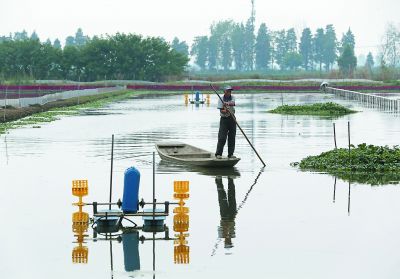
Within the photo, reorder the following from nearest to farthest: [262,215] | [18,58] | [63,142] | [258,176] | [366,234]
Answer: [366,234] < [262,215] < [258,176] < [63,142] < [18,58]

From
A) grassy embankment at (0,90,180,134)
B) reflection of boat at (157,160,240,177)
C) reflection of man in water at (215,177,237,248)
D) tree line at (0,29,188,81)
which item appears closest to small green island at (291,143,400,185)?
reflection of boat at (157,160,240,177)

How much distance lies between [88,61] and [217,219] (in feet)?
421

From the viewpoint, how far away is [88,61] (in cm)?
14362

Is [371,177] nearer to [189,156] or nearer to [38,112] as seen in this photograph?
[189,156]

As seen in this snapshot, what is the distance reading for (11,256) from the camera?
13797 millimetres

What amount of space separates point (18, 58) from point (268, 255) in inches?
5223

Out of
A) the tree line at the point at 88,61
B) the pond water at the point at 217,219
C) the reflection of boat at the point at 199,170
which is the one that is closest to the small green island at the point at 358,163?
the pond water at the point at 217,219

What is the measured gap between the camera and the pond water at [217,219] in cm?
1309

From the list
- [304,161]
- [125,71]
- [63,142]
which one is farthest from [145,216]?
[125,71]

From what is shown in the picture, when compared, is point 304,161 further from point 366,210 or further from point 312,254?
point 312,254

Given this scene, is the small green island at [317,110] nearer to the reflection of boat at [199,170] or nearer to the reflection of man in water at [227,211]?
the reflection of boat at [199,170]

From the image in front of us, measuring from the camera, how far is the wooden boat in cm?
2477

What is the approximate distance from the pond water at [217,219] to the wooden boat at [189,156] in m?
0.29

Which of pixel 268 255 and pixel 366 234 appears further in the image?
pixel 366 234
